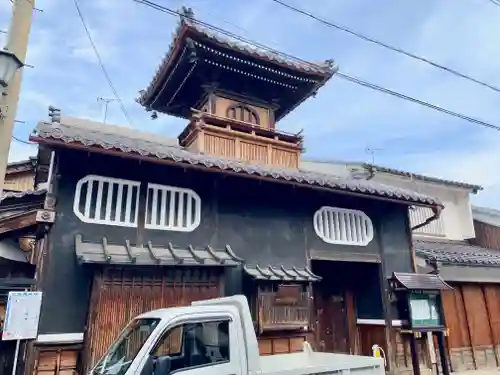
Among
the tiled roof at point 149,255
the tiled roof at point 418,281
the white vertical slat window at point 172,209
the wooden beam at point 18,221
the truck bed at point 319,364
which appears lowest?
the truck bed at point 319,364

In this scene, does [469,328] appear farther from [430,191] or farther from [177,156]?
[177,156]

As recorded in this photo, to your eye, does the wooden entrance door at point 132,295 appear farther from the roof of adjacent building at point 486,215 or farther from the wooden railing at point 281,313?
the roof of adjacent building at point 486,215

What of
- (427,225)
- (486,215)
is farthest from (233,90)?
(486,215)

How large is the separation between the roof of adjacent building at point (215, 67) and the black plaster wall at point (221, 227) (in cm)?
354

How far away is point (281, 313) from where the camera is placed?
836 cm

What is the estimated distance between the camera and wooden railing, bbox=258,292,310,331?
26.8 ft

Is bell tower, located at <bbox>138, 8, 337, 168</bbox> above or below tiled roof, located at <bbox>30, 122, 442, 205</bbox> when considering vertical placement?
above

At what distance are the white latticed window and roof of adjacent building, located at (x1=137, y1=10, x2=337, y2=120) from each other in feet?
13.4

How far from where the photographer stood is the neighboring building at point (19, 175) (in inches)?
566

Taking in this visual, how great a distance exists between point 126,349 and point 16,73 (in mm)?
3787

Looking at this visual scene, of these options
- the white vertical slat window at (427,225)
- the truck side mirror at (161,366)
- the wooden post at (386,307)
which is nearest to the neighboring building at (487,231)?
the white vertical slat window at (427,225)

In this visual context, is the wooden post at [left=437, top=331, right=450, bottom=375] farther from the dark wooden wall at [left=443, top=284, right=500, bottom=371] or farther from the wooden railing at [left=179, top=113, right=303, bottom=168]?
the wooden railing at [left=179, top=113, right=303, bottom=168]

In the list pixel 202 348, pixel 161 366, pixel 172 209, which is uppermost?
pixel 172 209

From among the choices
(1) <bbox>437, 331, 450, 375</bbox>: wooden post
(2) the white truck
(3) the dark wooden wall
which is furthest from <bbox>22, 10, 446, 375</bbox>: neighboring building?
(3) the dark wooden wall
